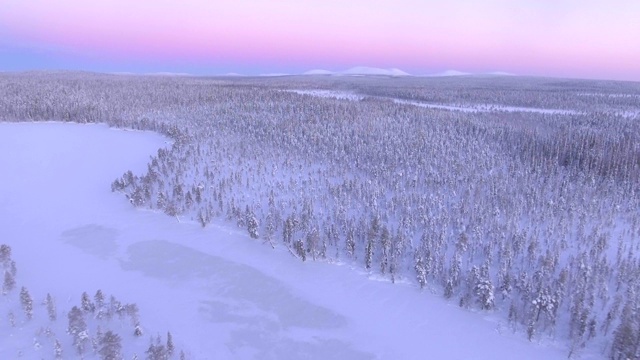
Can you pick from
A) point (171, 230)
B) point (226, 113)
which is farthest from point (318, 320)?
point (226, 113)

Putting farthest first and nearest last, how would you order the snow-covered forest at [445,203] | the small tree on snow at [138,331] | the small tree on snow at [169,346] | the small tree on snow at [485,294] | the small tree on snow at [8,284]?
the small tree on snow at [8,284] < the snow-covered forest at [445,203] < the small tree on snow at [485,294] < the small tree on snow at [138,331] < the small tree on snow at [169,346]

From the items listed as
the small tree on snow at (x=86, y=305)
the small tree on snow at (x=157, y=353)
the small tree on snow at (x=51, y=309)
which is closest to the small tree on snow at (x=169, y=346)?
the small tree on snow at (x=157, y=353)

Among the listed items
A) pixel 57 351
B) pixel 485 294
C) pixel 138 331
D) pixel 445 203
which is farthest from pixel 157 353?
pixel 445 203

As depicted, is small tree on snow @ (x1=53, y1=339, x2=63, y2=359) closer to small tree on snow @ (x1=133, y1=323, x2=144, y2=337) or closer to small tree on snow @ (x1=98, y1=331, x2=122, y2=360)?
small tree on snow @ (x1=98, y1=331, x2=122, y2=360)

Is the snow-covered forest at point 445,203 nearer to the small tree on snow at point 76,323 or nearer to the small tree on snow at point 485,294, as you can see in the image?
the small tree on snow at point 485,294

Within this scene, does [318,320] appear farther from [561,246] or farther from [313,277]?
[561,246]

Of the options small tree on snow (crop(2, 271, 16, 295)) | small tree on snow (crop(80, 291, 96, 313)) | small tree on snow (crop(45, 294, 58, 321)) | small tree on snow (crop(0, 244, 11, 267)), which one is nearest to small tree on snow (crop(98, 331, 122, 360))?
small tree on snow (crop(80, 291, 96, 313))

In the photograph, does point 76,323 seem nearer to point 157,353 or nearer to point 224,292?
point 157,353
